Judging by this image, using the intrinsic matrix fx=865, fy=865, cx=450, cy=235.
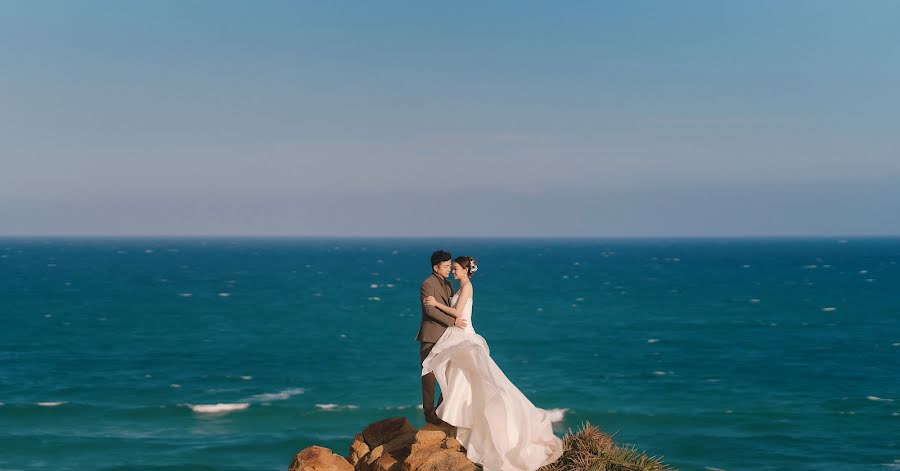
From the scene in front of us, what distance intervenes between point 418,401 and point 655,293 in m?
89.3

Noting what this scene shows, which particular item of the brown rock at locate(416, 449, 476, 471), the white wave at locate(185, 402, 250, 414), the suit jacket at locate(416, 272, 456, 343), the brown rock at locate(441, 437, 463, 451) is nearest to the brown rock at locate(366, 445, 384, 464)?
the brown rock at locate(441, 437, 463, 451)

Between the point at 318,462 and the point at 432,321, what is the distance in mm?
3871

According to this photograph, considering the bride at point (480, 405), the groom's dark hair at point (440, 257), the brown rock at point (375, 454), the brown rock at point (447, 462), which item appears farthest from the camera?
the brown rock at point (375, 454)

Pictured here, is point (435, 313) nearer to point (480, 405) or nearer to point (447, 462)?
point (480, 405)

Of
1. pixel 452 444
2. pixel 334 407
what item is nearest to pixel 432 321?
pixel 452 444

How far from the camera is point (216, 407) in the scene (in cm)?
5622

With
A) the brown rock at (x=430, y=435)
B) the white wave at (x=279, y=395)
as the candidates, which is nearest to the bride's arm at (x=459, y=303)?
the brown rock at (x=430, y=435)

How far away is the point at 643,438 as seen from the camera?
4925 centimetres

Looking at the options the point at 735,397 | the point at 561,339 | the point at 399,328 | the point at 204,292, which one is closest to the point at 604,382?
the point at 735,397

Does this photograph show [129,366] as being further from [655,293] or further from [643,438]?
[655,293]

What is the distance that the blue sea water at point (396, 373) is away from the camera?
47.2 meters

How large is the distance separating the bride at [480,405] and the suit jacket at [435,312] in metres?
0.13

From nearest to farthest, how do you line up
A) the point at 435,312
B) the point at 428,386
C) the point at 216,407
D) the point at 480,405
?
1. the point at 435,312
2. the point at 480,405
3. the point at 428,386
4. the point at 216,407

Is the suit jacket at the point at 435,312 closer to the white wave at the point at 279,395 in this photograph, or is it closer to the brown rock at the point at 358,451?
the brown rock at the point at 358,451
